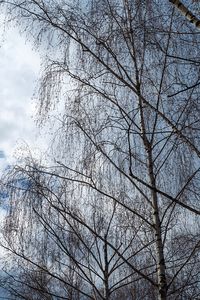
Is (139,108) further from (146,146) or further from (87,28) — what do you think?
(87,28)

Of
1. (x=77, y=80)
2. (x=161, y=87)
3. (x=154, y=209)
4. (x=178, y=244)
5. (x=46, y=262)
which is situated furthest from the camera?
(x=46, y=262)

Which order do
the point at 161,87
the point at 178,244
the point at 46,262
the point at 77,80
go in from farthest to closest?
the point at 46,262
the point at 178,244
the point at 77,80
the point at 161,87

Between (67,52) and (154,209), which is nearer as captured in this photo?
(154,209)

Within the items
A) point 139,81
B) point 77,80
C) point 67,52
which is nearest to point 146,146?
point 139,81

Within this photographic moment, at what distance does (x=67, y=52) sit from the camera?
4.64 m

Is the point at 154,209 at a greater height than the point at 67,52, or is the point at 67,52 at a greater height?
the point at 67,52

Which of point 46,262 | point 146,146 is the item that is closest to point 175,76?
point 146,146

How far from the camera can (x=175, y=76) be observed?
4.09 m

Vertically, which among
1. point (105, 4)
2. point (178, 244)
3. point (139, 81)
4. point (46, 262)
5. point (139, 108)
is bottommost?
point (178, 244)

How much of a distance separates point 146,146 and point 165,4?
1439 millimetres

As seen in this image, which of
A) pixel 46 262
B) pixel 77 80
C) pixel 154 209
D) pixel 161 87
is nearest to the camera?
pixel 154 209

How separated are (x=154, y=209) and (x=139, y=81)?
134 centimetres

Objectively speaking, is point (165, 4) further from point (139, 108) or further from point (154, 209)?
point (154, 209)

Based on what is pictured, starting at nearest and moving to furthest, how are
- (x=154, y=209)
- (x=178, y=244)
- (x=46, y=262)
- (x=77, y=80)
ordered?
(x=154, y=209)
(x=77, y=80)
(x=178, y=244)
(x=46, y=262)
